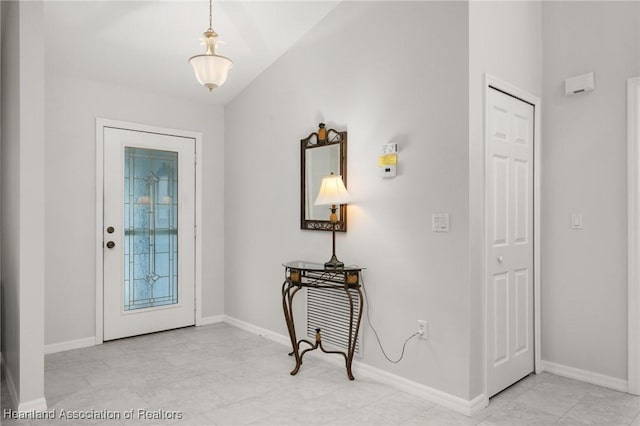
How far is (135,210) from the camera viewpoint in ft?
14.1

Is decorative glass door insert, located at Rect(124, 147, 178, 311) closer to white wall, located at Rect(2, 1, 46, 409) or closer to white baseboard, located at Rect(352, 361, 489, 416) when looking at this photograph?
white wall, located at Rect(2, 1, 46, 409)

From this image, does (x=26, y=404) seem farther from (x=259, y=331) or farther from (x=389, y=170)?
(x=389, y=170)

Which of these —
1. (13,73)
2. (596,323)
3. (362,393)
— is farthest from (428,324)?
(13,73)

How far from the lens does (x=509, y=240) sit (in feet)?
10.2

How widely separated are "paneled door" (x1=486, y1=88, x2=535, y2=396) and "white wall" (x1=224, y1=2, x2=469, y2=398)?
303mm

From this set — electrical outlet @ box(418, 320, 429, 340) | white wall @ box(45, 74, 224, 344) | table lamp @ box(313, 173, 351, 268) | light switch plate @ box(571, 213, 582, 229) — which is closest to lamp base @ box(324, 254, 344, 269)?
table lamp @ box(313, 173, 351, 268)

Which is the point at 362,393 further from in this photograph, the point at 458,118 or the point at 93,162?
the point at 93,162

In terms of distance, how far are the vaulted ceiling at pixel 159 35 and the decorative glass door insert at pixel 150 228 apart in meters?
0.80

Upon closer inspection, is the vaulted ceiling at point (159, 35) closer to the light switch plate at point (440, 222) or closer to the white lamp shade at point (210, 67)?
the white lamp shade at point (210, 67)

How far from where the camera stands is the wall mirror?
137 inches

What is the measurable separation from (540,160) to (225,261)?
11.0ft

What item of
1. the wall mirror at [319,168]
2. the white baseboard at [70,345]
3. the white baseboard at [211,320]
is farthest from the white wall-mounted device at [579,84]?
the white baseboard at [70,345]

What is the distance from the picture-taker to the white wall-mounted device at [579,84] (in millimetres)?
3141

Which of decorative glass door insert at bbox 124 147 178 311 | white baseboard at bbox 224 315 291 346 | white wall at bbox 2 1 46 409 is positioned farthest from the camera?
decorative glass door insert at bbox 124 147 178 311
